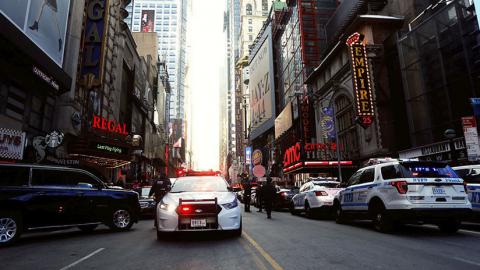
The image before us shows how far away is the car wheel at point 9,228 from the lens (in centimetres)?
809

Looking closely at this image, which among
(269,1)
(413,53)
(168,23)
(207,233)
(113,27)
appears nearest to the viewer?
(207,233)

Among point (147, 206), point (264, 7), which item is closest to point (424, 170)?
point (147, 206)

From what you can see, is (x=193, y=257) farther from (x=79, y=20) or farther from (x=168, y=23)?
(x=168, y=23)

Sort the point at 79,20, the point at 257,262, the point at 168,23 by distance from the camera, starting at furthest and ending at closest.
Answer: the point at 168,23 → the point at 79,20 → the point at 257,262

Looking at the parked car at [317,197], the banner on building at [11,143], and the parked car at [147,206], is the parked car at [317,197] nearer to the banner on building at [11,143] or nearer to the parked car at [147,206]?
the parked car at [147,206]

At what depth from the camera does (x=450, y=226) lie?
363 inches

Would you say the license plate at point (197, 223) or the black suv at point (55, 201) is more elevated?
the black suv at point (55, 201)

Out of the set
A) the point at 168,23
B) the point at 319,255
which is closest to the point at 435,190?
the point at 319,255

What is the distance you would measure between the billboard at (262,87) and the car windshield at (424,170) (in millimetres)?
63456

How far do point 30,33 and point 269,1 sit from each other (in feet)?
419

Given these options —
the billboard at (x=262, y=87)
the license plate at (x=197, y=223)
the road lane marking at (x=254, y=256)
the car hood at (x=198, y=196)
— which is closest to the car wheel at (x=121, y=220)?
the car hood at (x=198, y=196)

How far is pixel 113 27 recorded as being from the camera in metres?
38.6

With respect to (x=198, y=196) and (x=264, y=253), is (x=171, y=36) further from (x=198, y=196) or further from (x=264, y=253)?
(x=264, y=253)

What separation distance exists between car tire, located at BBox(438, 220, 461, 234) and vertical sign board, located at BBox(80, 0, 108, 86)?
25.5 metres
